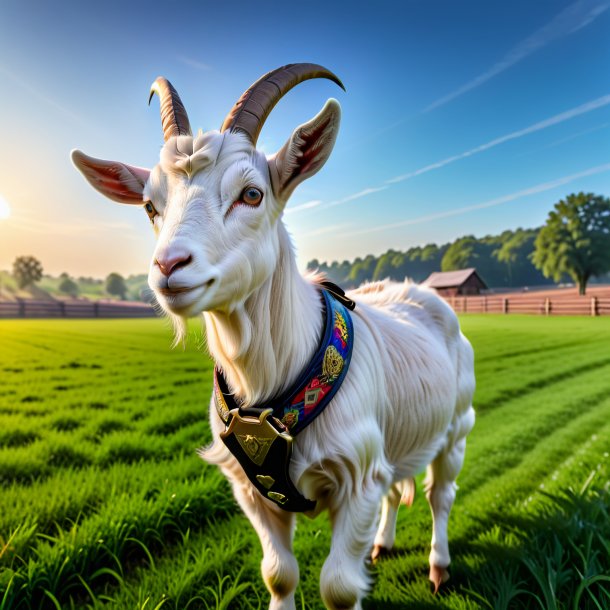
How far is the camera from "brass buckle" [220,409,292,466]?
5.25ft

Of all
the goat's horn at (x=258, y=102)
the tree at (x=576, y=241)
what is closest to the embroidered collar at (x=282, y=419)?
the goat's horn at (x=258, y=102)

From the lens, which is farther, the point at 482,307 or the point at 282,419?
the point at 482,307

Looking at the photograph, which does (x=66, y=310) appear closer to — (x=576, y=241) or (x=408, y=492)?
(x=408, y=492)

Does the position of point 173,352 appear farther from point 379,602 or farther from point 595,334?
point 595,334

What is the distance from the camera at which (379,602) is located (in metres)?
2.42

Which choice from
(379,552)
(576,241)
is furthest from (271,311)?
(576,241)

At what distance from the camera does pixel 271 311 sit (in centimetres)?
168

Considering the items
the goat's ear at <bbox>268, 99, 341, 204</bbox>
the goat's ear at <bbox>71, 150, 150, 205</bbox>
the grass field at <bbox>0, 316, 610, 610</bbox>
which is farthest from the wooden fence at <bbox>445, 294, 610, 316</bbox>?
the goat's ear at <bbox>71, 150, 150, 205</bbox>

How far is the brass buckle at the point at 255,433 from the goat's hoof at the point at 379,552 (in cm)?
187

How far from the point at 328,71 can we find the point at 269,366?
1.48 m

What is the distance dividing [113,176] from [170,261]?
3.02 ft

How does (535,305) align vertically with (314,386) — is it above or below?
below

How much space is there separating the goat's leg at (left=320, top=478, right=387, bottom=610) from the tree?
68.9 feet

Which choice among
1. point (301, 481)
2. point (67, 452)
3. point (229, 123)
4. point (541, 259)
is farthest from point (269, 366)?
point (541, 259)
